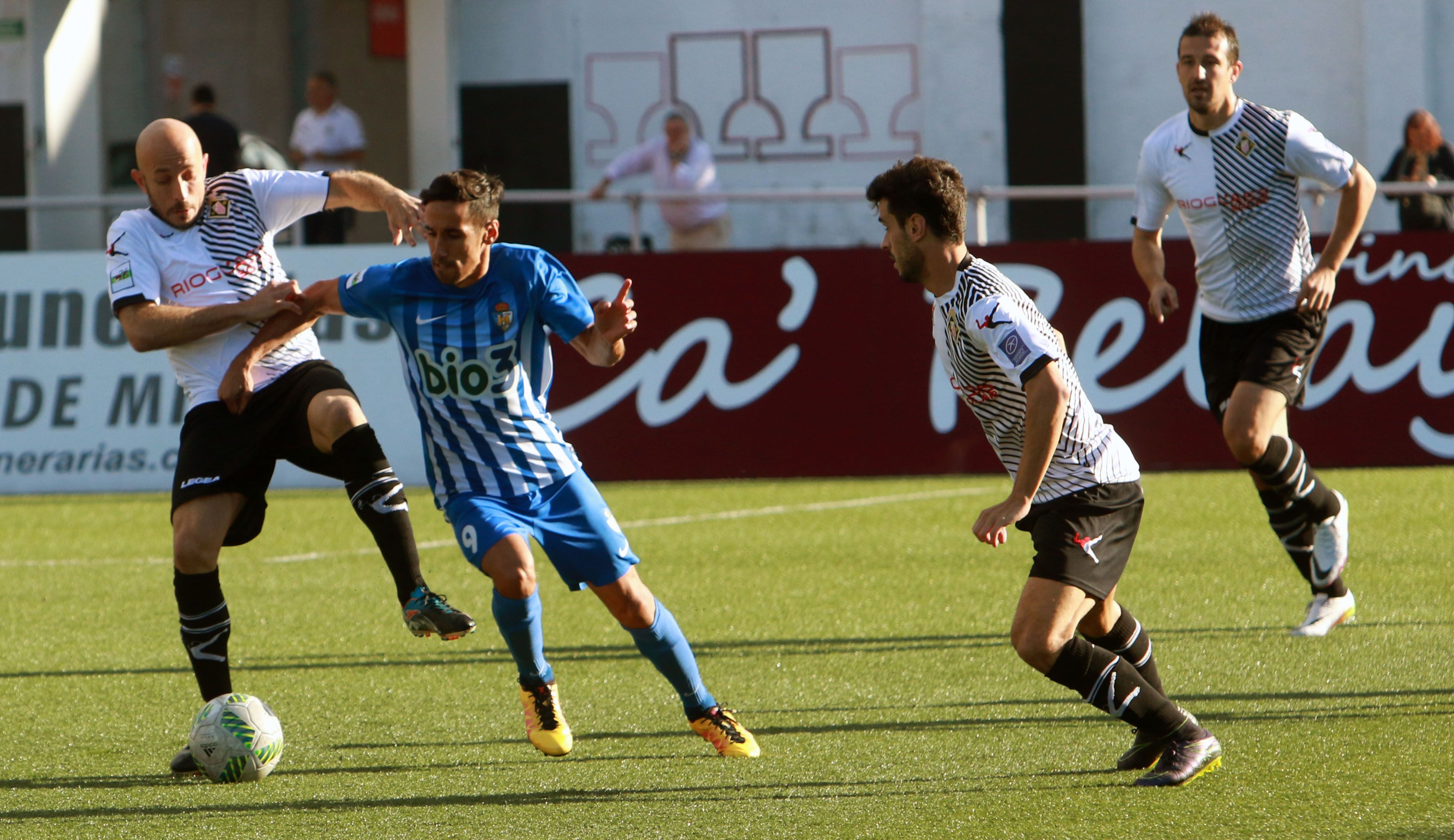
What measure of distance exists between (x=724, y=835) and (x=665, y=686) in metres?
1.77

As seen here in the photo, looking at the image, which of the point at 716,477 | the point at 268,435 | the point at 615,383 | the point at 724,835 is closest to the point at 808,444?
the point at 716,477

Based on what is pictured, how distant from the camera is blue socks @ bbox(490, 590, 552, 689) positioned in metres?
4.79

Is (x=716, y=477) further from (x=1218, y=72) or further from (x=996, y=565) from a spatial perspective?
(x=1218, y=72)

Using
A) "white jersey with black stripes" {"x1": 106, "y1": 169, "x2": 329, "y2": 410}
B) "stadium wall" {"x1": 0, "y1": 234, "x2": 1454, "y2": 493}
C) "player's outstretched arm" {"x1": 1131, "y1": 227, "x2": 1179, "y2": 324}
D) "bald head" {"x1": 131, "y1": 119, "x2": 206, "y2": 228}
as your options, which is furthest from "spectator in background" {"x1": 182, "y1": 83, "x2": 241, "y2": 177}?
"player's outstretched arm" {"x1": 1131, "y1": 227, "x2": 1179, "y2": 324}

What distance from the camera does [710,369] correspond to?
10656 mm

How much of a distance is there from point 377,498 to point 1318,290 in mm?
3352

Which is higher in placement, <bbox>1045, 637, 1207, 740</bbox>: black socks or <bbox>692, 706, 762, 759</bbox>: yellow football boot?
<bbox>1045, 637, 1207, 740</bbox>: black socks

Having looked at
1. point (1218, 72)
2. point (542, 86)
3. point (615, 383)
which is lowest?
point (615, 383)

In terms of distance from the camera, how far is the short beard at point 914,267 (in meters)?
4.30

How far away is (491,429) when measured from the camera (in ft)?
15.5

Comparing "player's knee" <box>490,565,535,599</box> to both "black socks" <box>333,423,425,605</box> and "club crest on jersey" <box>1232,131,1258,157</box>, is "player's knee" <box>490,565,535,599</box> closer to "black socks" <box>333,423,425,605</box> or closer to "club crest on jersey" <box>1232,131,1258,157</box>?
"black socks" <box>333,423,425,605</box>

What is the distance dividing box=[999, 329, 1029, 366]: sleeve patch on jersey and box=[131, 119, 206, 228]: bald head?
2.41 meters

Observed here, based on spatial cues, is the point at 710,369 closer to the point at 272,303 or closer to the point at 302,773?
the point at 272,303

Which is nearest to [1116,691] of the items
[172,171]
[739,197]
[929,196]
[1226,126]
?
[929,196]
